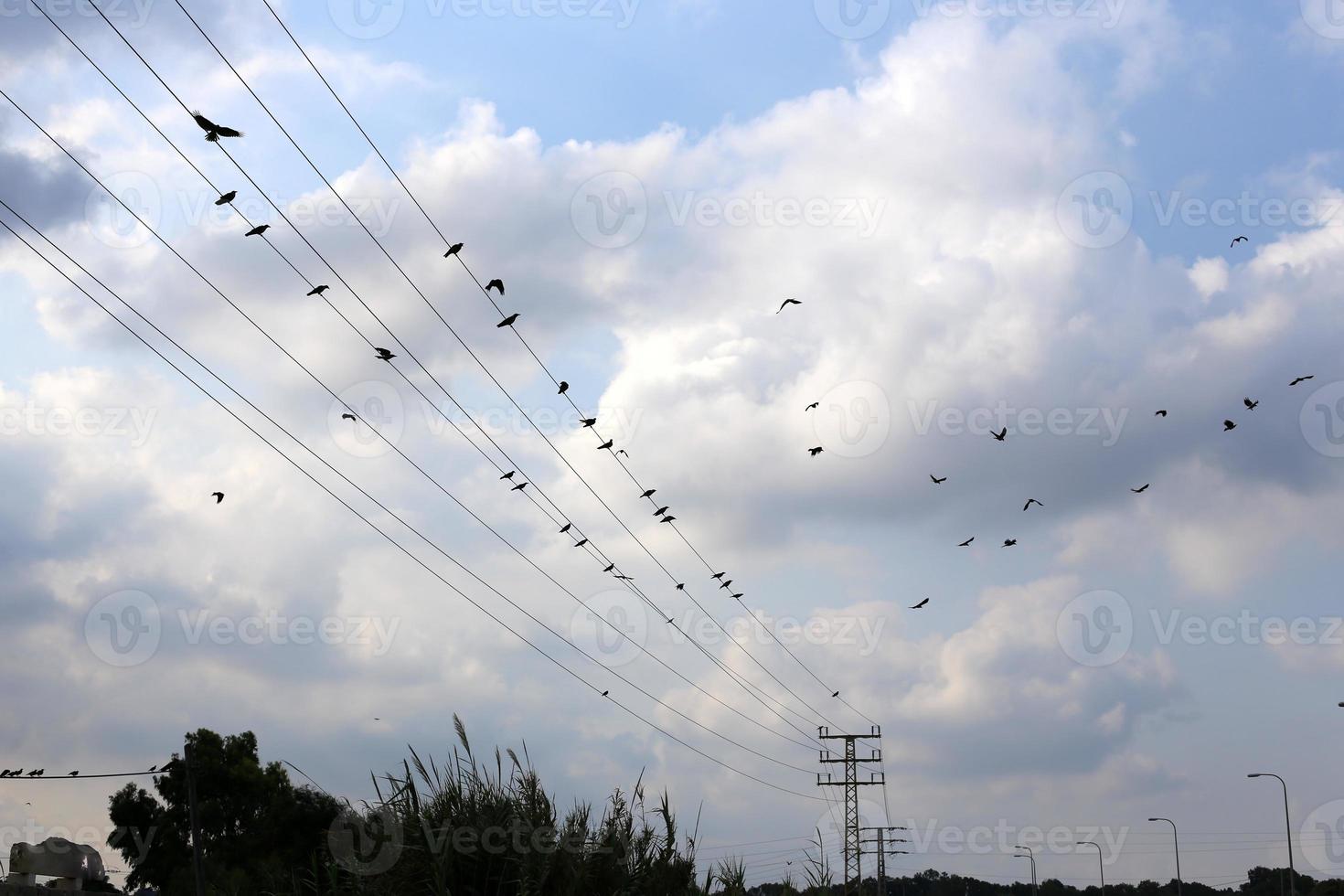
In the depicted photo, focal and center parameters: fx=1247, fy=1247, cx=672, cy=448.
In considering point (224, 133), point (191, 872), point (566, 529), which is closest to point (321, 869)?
point (224, 133)

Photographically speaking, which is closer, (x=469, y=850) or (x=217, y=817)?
(x=469, y=850)

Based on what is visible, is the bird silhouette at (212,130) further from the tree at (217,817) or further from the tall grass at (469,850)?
the tree at (217,817)

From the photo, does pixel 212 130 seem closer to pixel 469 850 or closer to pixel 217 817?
pixel 469 850

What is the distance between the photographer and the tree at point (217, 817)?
76812mm

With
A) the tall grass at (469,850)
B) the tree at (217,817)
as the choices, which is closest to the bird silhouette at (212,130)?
the tall grass at (469,850)

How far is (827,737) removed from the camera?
84.4 m

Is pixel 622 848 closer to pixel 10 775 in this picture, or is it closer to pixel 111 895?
pixel 10 775

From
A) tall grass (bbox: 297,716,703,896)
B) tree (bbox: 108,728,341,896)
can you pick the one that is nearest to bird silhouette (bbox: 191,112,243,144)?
tall grass (bbox: 297,716,703,896)

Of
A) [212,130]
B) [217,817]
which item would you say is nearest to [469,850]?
[212,130]

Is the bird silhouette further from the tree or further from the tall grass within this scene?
the tree

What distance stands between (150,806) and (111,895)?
67.5ft

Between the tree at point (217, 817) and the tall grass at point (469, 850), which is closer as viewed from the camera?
the tall grass at point (469, 850)

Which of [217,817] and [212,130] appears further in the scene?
[217,817]

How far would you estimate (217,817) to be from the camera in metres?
79.2
